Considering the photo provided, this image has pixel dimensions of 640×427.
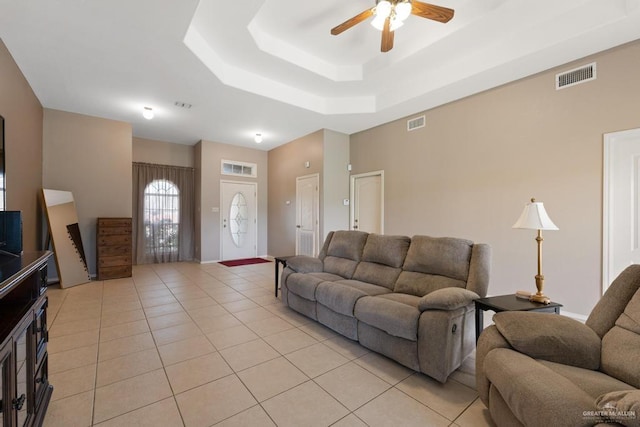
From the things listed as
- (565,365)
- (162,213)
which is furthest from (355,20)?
(162,213)

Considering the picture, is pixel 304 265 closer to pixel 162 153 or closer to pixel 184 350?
pixel 184 350

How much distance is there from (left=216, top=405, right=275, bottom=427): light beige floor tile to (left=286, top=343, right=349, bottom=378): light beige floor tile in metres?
0.48

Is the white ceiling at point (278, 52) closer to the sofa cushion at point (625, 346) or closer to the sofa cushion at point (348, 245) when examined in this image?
the sofa cushion at point (348, 245)

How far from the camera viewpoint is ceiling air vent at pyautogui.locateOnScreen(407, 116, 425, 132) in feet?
14.8

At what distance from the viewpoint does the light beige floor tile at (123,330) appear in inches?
104

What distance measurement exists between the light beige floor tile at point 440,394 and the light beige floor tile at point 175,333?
200 cm

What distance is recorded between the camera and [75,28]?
256 centimetres

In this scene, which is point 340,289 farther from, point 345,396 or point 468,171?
point 468,171

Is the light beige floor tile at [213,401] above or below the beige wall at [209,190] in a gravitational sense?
below

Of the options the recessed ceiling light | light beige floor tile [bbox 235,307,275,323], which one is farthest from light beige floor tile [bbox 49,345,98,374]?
the recessed ceiling light

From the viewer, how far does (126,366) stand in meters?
2.14

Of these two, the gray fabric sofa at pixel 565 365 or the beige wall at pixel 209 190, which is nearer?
the gray fabric sofa at pixel 565 365

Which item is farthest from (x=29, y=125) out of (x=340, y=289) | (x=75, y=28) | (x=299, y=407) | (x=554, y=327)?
(x=554, y=327)

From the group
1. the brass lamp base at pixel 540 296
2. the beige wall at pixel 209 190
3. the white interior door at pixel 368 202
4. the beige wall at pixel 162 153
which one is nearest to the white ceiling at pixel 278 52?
the white interior door at pixel 368 202
